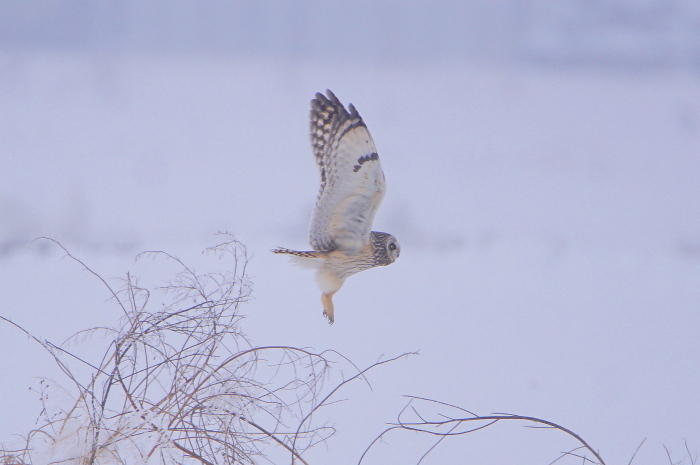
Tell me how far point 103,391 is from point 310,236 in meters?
0.96

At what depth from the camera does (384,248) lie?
7.84 feet

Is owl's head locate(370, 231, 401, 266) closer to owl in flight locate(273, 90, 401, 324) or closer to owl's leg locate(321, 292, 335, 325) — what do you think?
owl in flight locate(273, 90, 401, 324)

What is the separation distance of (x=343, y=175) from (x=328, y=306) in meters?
0.54

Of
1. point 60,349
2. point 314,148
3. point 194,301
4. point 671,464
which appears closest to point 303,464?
point 194,301

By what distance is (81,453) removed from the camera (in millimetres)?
1445

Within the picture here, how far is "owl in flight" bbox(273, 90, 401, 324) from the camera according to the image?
2.09 m

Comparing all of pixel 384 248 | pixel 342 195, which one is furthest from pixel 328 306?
pixel 342 195

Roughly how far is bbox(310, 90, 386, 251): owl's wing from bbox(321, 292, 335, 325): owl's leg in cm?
25

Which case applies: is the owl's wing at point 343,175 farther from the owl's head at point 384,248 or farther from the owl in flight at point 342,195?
the owl's head at point 384,248

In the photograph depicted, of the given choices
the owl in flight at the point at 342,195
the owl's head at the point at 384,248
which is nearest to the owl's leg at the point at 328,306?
the owl in flight at the point at 342,195

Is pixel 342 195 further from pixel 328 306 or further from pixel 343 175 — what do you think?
pixel 328 306

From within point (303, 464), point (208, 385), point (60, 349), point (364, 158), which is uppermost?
point (364, 158)

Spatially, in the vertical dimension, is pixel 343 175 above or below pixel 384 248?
above

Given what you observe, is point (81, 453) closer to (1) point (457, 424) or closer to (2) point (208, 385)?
(2) point (208, 385)
